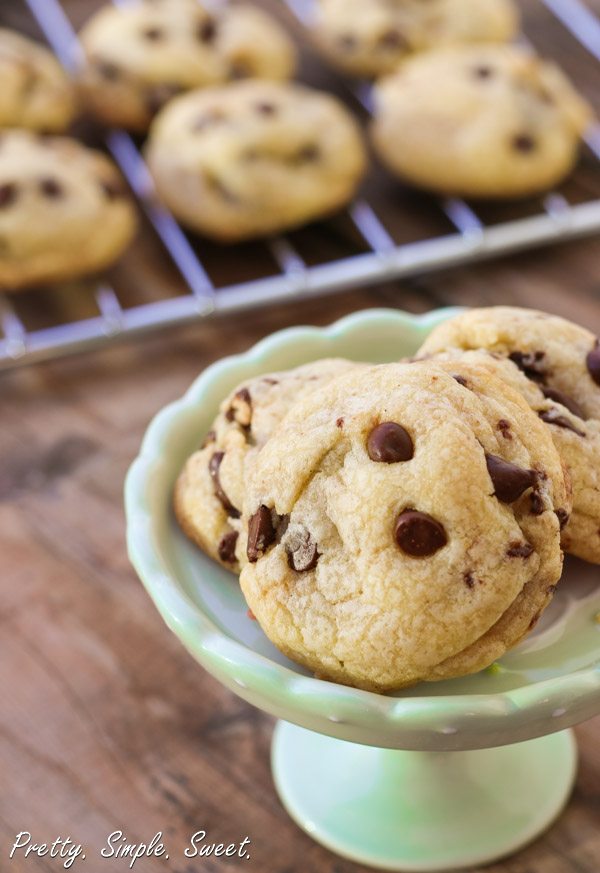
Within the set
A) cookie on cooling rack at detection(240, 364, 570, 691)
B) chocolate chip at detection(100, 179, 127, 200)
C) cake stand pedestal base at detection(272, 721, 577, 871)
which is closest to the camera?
cookie on cooling rack at detection(240, 364, 570, 691)

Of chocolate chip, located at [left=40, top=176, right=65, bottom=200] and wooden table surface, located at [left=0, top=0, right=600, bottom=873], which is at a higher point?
chocolate chip, located at [left=40, top=176, right=65, bottom=200]

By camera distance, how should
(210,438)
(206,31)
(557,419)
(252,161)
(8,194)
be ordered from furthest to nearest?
(206,31) → (252,161) → (8,194) → (210,438) → (557,419)

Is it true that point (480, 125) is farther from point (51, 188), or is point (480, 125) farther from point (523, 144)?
point (51, 188)

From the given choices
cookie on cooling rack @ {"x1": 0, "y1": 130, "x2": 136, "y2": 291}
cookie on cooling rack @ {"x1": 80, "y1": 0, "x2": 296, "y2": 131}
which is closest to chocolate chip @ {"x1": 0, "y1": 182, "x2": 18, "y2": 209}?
cookie on cooling rack @ {"x1": 0, "y1": 130, "x2": 136, "y2": 291}

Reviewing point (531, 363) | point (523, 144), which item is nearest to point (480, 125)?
point (523, 144)

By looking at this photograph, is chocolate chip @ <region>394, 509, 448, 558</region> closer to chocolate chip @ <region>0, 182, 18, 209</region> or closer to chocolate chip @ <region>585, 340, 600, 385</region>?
chocolate chip @ <region>585, 340, 600, 385</region>

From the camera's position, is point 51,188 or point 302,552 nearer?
point 302,552

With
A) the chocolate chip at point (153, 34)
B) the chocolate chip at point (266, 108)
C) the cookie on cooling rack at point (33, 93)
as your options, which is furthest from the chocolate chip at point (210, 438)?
the chocolate chip at point (153, 34)
